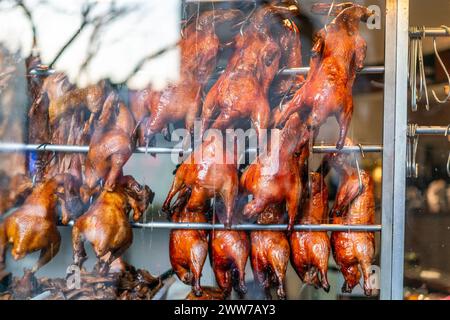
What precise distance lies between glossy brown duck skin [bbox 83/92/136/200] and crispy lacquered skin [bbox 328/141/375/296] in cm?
98

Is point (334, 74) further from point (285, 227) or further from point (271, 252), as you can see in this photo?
point (271, 252)

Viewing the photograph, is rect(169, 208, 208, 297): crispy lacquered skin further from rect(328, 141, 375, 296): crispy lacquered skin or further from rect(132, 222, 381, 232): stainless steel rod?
rect(328, 141, 375, 296): crispy lacquered skin

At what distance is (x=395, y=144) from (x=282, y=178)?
0.53 m

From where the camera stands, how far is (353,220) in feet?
8.22

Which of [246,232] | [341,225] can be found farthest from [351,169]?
[246,232]

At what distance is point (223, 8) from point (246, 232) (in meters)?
1.04

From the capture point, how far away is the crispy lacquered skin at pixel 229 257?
2477 millimetres

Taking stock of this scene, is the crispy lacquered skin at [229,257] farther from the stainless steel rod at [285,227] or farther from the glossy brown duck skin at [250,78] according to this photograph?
the glossy brown duck skin at [250,78]

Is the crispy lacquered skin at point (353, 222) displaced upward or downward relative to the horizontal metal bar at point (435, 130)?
downward

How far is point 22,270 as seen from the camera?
8.58 ft

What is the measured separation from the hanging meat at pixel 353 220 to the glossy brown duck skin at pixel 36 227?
1280 millimetres

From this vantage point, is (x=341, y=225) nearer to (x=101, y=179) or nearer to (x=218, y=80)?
(x=218, y=80)

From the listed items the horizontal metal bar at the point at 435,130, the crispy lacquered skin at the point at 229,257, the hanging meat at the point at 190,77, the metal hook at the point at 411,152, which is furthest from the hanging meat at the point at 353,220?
the hanging meat at the point at 190,77

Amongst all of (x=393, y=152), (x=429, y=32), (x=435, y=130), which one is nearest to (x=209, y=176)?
(x=393, y=152)
